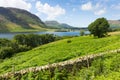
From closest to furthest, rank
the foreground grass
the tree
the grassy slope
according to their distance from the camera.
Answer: the foreground grass
the grassy slope
the tree

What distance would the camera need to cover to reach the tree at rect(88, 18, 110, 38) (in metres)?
103

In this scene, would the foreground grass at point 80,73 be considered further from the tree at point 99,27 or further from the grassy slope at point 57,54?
the tree at point 99,27

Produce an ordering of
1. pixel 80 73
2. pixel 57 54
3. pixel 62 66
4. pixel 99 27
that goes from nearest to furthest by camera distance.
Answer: pixel 80 73
pixel 62 66
pixel 57 54
pixel 99 27

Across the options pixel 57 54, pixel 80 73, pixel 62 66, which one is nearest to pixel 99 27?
pixel 57 54

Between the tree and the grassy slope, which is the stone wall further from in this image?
the tree

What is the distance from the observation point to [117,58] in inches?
1178

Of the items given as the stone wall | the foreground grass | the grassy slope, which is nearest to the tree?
the grassy slope

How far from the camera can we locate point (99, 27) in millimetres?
102250

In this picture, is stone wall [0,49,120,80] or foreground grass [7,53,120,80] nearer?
foreground grass [7,53,120,80]

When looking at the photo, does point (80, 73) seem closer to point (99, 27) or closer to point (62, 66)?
point (62, 66)

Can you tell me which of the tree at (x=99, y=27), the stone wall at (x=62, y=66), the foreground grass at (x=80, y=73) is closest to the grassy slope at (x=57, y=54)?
the stone wall at (x=62, y=66)

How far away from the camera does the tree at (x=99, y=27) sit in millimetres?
102562

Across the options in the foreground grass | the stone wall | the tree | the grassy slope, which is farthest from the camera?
the tree

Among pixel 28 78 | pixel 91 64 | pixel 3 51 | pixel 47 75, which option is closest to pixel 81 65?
pixel 91 64
